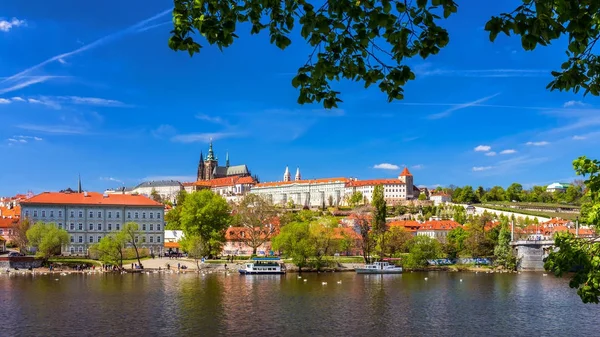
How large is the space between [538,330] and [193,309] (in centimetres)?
1877

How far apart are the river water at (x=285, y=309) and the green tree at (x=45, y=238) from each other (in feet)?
39.5

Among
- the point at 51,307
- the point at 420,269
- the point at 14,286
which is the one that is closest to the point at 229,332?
the point at 51,307

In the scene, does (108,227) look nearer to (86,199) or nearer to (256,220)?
(86,199)

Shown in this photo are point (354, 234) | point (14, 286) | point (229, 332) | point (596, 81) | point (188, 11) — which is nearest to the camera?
point (188, 11)

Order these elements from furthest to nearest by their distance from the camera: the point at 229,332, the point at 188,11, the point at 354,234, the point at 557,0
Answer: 1. the point at 354,234
2. the point at 229,332
3. the point at 188,11
4. the point at 557,0

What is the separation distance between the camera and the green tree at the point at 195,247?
69.5m

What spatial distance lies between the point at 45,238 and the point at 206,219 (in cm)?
1837

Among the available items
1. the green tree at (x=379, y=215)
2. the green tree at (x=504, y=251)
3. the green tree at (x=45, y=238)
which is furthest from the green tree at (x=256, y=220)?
the green tree at (x=504, y=251)

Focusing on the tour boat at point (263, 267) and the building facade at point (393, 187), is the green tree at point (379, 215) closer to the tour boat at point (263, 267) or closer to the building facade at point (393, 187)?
the tour boat at point (263, 267)

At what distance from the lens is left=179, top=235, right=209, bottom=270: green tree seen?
69488 millimetres

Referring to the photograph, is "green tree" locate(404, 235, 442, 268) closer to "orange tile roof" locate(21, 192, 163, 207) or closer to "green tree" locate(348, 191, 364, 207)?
"orange tile roof" locate(21, 192, 163, 207)

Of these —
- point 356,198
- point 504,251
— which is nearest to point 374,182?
point 356,198

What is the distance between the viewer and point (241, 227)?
93.6m

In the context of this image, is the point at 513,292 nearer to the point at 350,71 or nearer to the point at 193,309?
the point at 193,309
